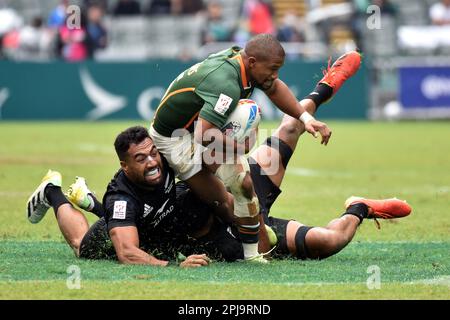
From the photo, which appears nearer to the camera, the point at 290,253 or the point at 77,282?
the point at 77,282

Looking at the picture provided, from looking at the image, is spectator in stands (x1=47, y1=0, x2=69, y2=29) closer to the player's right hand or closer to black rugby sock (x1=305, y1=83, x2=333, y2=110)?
black rugby sock (x1=305, y1=83, x2=333, y2=110)

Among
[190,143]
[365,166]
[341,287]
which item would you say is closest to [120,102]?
[365,166]

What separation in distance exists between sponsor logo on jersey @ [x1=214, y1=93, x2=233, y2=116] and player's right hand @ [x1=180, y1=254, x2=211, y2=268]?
44.1 inches

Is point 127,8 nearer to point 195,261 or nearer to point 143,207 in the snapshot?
point 143,207

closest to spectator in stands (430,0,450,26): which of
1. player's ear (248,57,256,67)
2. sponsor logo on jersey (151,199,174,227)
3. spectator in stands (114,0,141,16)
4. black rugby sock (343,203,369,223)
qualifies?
spectator in stands (114,0,141,16)

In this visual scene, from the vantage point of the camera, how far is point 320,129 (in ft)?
28.4

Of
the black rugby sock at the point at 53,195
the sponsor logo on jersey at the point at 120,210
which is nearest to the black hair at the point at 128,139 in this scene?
the sponsor logo on jersey at the point at 120,210

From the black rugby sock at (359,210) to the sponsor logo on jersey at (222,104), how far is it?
5.01ft

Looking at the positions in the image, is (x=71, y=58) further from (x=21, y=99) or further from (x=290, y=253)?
(x=290, y=253)

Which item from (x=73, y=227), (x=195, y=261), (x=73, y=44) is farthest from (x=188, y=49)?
(x=195, y=261)

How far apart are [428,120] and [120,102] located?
7703 mm

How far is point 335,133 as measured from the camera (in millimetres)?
23547

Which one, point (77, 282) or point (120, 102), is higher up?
point (77, 282)

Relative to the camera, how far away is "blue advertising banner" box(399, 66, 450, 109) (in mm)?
26000
